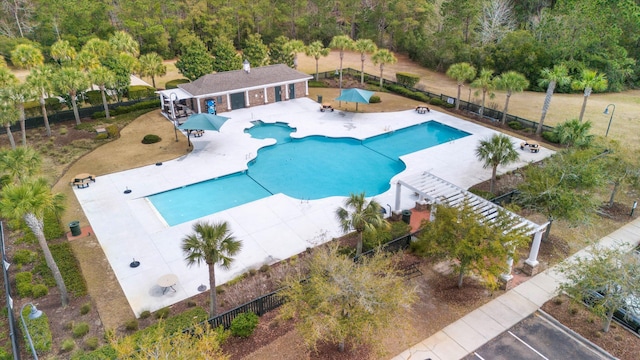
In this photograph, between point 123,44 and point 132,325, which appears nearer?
point 132,325

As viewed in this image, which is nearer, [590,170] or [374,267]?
[374,267]

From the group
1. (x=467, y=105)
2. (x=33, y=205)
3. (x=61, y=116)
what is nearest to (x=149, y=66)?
(x=61, y=116)

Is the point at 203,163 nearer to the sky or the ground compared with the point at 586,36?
nearer to the ground

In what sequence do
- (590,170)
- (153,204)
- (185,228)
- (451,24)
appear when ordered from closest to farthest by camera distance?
(590,170) → (185,228) → (153,204) → (451,24)

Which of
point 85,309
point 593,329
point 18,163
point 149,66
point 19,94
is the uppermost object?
point 19,94

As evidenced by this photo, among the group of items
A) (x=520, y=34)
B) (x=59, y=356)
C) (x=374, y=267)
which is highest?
(x=520, y=34)

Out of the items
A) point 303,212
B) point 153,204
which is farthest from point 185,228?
point 303,212

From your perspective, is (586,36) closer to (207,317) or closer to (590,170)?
(590,170)

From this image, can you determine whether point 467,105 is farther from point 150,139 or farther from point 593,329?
point 150,139

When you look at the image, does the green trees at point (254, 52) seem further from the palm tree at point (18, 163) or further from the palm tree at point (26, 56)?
the palm tree at point (18, 163)
